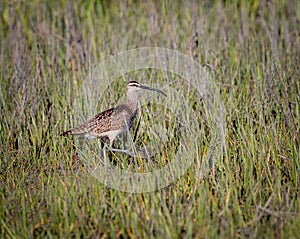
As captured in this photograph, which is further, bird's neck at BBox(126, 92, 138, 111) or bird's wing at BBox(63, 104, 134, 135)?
bird's neck at BBox(126, 92, 138, 111)

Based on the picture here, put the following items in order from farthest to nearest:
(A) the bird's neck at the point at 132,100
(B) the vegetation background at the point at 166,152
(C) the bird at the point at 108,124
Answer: (A) the bird's neck at the point at 132,100 → (C) the bird at the point at 108,124 → (B) the vegetation background at the point at 166,152

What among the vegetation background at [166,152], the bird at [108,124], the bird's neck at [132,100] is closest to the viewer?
the vegetation background at [166,152]

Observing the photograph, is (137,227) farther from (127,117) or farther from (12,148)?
(12,148)

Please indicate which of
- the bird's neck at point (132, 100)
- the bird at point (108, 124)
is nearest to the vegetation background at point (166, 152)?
the bird at point (108, 124)

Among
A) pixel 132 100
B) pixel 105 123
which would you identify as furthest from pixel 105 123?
pixel 132 100

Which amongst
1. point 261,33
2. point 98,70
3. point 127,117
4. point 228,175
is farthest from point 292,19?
point 228,175

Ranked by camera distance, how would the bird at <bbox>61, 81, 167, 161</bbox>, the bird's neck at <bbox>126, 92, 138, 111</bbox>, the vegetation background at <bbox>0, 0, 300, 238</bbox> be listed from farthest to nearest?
the bird's neck at <bbox>126, 92, 138, 111</bbox> → the bird at <bbox>61, 81, 167, 161</bbox> → the vegetation background at <bbox>0, 0, 300, 238</bbox>

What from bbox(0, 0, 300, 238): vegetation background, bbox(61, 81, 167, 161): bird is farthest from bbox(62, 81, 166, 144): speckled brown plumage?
bbox(0, 0, 300, 238): vegetation background

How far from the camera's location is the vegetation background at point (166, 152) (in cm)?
326

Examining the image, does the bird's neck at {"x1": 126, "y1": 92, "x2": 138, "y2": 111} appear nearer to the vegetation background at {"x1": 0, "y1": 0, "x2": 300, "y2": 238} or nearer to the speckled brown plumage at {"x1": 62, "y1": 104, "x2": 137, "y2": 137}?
the speckled brown plumage at {"x1": 62, "y1": 104, "x2": 137, "y2": 137}

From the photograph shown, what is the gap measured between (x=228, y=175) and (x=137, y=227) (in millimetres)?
837

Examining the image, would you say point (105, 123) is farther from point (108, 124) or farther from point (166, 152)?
point (166, 152)

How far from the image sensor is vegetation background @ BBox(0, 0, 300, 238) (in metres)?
3.26

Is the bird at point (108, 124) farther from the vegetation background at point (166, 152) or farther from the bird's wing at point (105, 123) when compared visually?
the vegetation background at point (166, 152)
